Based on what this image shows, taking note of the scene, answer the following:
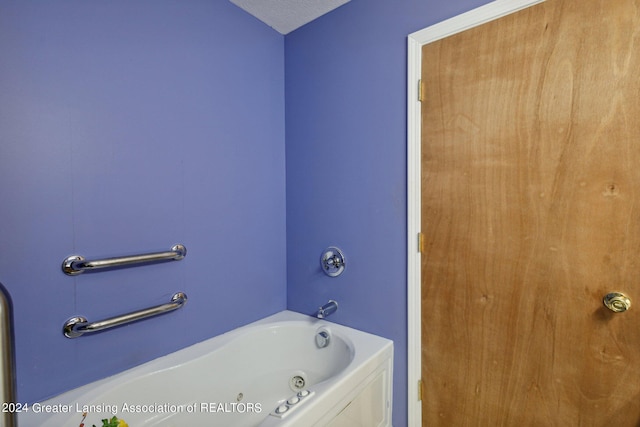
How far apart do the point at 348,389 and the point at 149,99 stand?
5.06 feet

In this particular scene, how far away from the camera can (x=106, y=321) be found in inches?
45.6

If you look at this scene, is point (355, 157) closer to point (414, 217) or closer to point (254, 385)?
point (414, 217)

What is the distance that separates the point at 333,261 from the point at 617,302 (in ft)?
3.85

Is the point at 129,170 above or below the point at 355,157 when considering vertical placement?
below

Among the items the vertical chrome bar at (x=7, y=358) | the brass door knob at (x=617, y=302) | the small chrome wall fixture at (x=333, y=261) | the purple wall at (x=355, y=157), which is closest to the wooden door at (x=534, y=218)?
the brass door knob at (x=617, y=302)

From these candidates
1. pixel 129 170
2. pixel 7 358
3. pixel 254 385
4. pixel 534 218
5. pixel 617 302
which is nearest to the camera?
pixel 7 358

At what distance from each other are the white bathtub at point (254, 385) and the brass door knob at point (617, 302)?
2.88ft

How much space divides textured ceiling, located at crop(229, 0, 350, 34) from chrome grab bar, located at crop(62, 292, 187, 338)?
1665 mm

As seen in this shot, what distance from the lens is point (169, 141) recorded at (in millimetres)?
1385

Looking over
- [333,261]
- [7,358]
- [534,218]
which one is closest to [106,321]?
[7,358]

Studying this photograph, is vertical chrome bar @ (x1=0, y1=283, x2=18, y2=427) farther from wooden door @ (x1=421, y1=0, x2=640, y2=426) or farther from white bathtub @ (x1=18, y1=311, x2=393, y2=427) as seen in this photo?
wooden door @ (x1=421, y1=0, x2=640, y2=426)

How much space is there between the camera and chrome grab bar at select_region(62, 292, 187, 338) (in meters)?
1.10

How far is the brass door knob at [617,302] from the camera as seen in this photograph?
3.15 feet

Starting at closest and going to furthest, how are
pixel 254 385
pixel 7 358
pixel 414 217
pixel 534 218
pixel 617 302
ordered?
1. pixel 7 358
2. pixel 617 302
3. pixel 534 218
4. pixel 414 217
5. pixel 254 385
